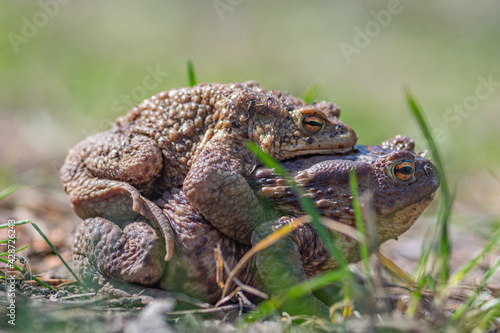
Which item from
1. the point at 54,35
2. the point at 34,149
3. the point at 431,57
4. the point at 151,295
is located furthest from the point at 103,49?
the point at 151,295

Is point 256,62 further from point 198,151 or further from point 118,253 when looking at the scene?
point 118,253

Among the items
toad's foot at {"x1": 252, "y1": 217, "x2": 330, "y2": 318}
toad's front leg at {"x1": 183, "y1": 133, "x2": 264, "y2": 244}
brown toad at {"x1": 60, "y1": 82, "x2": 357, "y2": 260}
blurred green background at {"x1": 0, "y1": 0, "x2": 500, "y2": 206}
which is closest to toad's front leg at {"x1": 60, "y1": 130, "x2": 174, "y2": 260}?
brown toad at {"x1": 60, "y1": 82, "x2": 357, "y2": 260}

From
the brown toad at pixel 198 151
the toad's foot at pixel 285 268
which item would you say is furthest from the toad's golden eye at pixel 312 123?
the toad's foot at pixel 285 268

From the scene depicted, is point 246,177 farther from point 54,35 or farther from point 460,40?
point 460,40

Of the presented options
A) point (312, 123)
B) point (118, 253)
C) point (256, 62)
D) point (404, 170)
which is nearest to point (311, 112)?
point (312, 123)

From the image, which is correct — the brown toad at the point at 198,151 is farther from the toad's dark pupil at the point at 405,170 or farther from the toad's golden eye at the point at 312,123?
the toad's dark pupil at the point at 405,170

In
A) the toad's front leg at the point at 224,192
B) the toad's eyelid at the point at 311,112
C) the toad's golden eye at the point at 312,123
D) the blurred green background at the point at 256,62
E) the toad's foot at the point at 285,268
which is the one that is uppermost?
the blurred green background at the point at 256,62

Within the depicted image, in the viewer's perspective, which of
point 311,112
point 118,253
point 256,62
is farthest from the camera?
point 256,62
